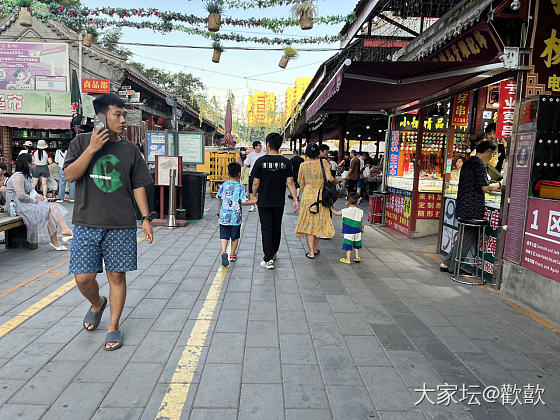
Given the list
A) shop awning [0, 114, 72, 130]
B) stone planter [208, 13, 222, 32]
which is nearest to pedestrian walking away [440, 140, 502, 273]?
stone planter [208, 13, 222, 32]

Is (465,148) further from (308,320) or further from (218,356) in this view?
(218,356)

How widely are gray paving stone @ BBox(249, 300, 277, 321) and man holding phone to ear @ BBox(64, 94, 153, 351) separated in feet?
4.03

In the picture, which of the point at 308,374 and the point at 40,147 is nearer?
the point at 308,374

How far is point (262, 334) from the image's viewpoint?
3359mm

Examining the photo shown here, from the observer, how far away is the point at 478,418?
235 centimetres

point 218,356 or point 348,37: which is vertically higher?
point 348,37

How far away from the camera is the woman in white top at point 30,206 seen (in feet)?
19.3

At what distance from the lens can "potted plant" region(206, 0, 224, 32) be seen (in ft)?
27.6

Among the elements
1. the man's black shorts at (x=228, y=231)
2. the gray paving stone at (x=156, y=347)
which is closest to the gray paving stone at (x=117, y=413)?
the gray paving stone at (x=156, y=347)

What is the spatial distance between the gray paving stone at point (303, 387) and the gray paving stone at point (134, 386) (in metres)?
0.88

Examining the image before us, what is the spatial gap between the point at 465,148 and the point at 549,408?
5589 millimetres

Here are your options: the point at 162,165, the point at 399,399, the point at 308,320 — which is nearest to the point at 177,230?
the point at 162,165

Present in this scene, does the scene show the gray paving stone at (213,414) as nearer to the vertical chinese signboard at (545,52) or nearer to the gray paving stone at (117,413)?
the gray paving stone at (117,413)

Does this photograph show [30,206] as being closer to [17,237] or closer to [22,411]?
[17,237]
